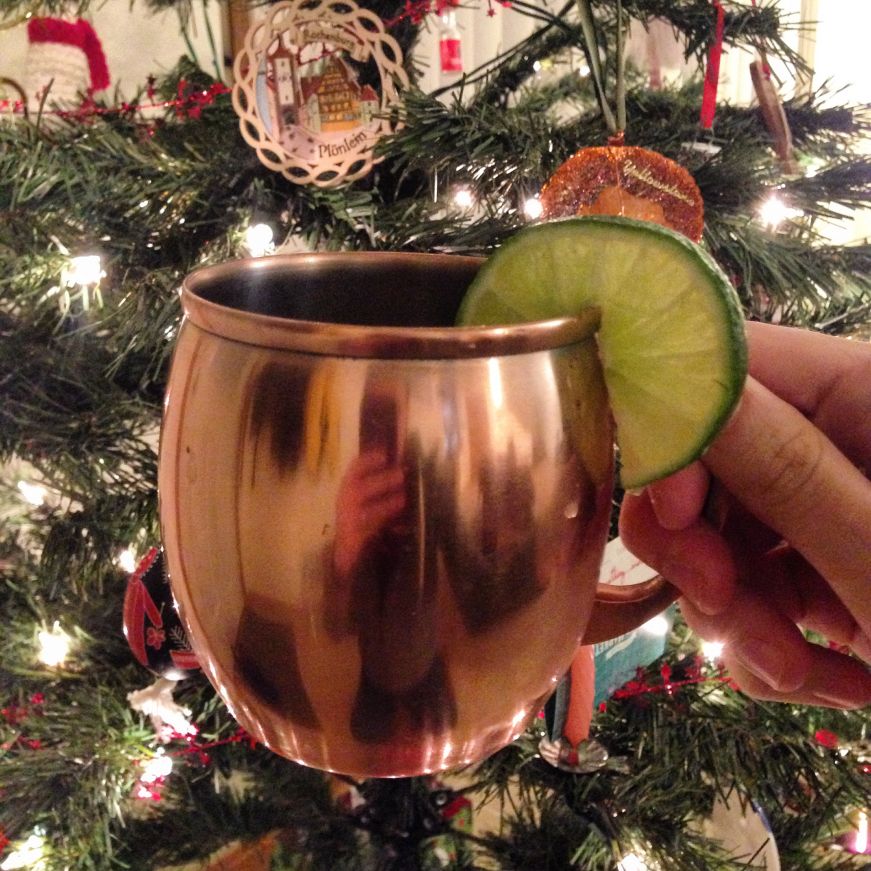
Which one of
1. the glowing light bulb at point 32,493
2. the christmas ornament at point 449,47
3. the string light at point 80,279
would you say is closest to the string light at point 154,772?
the glowing light bulb at point 32,493

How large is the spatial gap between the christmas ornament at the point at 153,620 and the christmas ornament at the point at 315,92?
0.32 metres

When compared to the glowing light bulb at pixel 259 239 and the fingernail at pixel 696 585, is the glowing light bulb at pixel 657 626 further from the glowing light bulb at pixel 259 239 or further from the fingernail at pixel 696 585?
the glowing light bulb at pixel 259 239

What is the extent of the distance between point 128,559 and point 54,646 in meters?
0.12

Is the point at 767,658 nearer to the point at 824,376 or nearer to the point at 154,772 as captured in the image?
the point at 824,376

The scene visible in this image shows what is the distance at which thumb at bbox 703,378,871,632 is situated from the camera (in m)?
0.30

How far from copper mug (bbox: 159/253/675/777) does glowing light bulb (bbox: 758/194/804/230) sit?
0.44 m

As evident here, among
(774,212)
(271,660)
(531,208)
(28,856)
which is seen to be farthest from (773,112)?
(28,856)

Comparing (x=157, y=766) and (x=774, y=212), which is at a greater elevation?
(x=774, y=212)

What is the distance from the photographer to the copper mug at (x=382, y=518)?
0.19 m

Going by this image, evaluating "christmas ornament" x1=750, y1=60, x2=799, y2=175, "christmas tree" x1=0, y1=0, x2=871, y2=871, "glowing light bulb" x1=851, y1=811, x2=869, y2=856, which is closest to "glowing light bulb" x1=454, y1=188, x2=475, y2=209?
"christmas tree" x1=0, y1=0, x2=871, y2=871

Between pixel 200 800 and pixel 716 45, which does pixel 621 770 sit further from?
pixel 716 45

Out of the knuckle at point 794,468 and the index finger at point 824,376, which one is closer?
the knuckle at point 794,468

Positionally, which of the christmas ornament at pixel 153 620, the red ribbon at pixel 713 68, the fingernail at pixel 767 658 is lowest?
the christmas ornament at pixel 153 620

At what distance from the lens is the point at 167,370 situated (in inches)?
21.9
